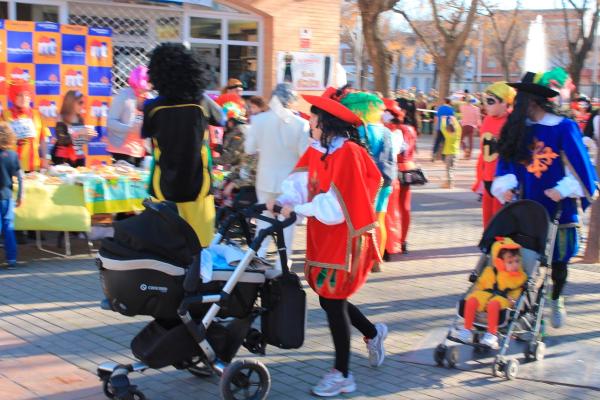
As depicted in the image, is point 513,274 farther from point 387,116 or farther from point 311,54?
point 311,54

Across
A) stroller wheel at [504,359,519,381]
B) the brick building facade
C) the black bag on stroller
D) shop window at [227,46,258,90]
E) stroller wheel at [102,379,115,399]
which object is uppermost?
the brick building facade

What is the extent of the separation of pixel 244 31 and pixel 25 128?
685 centimetres

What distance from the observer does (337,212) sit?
15.3 feet

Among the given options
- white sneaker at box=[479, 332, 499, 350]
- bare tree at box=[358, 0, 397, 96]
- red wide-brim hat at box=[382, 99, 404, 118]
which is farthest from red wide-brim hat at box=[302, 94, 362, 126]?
bare tree at box=[358, 0, 397, 96]

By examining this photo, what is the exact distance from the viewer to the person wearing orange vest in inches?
355

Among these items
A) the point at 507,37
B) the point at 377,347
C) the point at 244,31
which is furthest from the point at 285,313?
the point at 507,37

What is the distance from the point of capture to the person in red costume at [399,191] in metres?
8.64

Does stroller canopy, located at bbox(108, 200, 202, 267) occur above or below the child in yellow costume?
above

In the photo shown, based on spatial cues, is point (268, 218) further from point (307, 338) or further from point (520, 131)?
point (520, 131)

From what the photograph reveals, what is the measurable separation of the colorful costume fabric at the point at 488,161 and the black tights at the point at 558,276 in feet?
5.15

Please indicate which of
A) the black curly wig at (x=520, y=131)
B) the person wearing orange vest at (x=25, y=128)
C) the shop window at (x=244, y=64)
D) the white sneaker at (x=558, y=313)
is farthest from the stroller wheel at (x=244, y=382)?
the shop window at (x=244, y=64)

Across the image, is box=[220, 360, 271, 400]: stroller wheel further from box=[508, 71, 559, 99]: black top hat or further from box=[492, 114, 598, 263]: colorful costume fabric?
box=[508, 71, 559, 99]: black top hat

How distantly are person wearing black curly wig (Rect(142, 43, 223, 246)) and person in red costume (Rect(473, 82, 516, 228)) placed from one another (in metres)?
3.33

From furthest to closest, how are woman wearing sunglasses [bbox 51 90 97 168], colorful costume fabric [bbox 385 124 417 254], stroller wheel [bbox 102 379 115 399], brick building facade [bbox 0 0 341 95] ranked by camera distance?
brick building facade [bbox 0 0 341 95] → woman wearing sunglasses [bbox 51 90 97 168] → colorful costume fabric [bbox 385 124 417 254] → stroller wheel [bbox 102 379 115 399]
